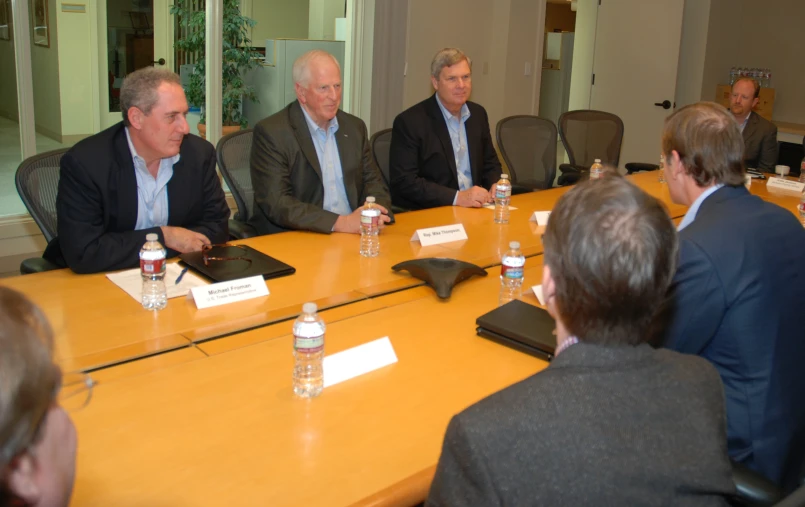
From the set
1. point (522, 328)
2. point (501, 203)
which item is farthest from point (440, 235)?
point (522, 328)

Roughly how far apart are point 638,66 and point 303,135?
500 centimetres

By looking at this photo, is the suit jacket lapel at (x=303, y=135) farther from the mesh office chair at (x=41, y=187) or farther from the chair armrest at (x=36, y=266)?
the chair armrest at (x=36, y=266)

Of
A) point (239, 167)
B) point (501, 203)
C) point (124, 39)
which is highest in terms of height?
point (124, 39)

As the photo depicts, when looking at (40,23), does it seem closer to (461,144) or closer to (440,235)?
(461,144)

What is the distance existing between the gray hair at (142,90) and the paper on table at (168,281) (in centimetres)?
63

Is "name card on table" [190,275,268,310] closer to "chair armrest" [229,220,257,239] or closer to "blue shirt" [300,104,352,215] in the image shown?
"chair armrest" [229,220,257,239]

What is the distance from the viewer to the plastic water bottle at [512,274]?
2.46 m

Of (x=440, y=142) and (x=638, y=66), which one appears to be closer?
(x=440, y=142)

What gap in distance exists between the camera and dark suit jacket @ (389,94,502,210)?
13.3ft

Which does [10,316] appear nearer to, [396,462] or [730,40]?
[396,462]

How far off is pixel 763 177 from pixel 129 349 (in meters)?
4.25

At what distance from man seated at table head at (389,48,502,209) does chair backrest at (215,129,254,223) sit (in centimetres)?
90

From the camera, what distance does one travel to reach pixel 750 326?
6.00ft

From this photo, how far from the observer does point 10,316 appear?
0.76 metres
